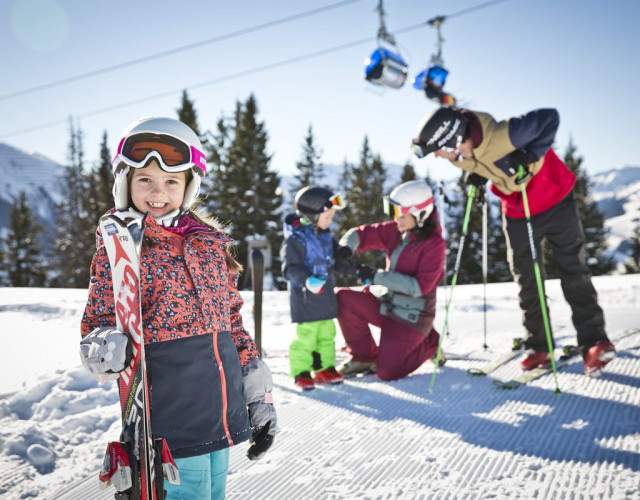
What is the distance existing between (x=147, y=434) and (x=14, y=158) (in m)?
170

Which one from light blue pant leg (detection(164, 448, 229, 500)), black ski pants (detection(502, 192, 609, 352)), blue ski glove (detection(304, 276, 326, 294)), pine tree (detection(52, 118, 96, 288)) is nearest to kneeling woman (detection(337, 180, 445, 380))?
blue ski glove (detection(304, 276, 326, 294))

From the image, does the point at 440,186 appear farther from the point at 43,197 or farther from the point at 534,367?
the point at 43,197

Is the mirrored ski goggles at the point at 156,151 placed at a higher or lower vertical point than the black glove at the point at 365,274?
higher

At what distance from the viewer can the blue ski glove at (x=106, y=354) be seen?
1.21 meters

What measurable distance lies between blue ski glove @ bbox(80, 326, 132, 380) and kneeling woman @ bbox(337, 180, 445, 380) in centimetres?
296

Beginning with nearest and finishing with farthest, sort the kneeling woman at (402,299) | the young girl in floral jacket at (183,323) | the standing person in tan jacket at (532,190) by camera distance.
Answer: the young girl in floral jacket at (183,323) < the standing person in tan jacket at (532,190) < the kneeling woman at (402,299)

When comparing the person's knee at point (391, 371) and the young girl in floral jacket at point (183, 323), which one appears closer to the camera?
the young girl in floral jacket at point (183, 323)

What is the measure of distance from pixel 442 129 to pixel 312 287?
168 centimetres

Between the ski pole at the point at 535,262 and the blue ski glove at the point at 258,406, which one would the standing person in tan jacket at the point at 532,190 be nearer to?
the ski pole at the point at 535,262

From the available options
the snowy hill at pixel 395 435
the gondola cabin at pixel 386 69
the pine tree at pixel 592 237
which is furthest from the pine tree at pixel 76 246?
the pine tree at pixel 592 237

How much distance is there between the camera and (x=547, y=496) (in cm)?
191

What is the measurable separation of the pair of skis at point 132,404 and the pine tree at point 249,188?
24696 millimetres

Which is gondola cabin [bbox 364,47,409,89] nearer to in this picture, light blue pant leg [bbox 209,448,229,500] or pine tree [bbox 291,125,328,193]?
light blue pant leg [bbox 209,448,229,500]

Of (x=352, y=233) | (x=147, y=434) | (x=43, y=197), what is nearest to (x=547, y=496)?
(x=147, y=434)
